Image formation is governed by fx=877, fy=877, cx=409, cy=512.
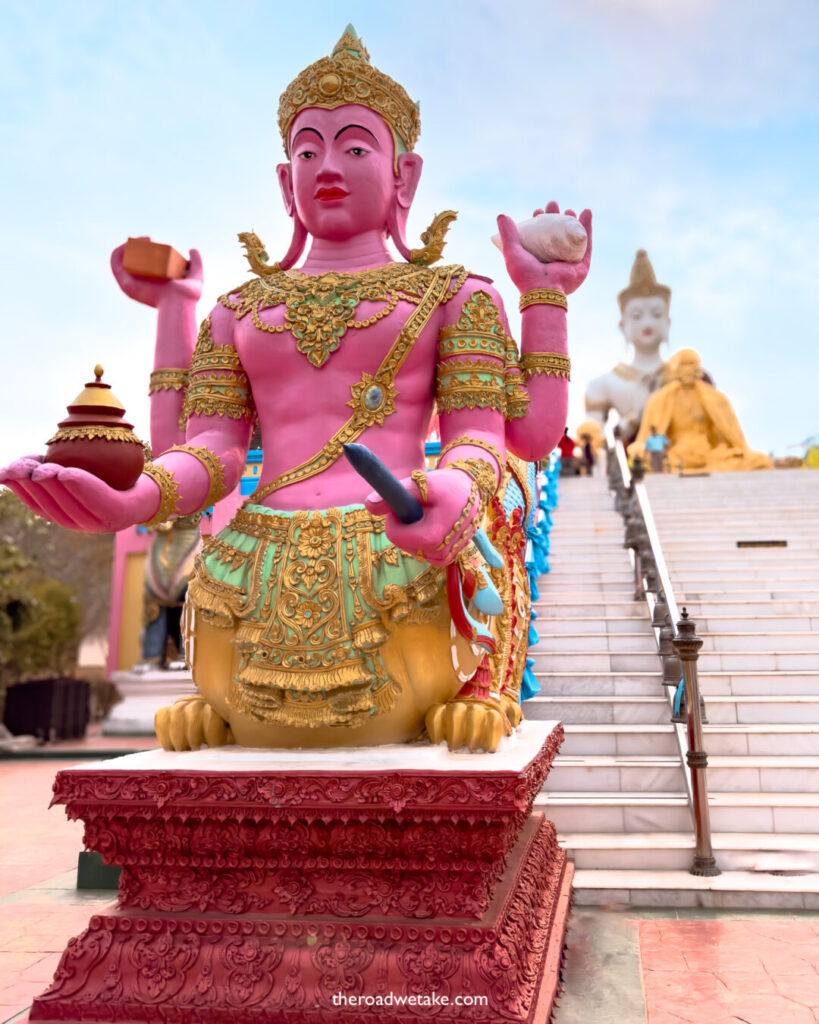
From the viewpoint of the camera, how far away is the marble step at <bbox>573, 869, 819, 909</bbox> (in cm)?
337

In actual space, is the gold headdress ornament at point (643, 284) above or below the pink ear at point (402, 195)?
above

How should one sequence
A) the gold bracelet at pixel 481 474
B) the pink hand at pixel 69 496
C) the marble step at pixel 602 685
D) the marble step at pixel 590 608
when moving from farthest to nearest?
the marble step at pixel 590 608
the marble step at pixel 602 685
the gold bracelet at pixel 481 474
the pink hand at pixel 69 496

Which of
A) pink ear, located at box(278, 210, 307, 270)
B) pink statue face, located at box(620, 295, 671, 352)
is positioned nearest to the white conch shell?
pink ear, located at box(278, 210, 307, 270)

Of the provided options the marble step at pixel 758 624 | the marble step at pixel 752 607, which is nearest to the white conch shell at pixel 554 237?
the marble step at pixel 758 624

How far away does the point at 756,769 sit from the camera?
4297 mm

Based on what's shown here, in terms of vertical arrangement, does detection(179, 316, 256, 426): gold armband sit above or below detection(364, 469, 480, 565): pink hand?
above

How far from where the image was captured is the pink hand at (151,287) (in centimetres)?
274

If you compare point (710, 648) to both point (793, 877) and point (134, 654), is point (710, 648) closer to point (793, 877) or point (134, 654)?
point (793, 877)

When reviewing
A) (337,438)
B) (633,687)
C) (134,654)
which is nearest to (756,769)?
(633,687)

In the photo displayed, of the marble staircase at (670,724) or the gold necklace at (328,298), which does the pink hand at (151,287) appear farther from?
the marble staircase at (670,724)

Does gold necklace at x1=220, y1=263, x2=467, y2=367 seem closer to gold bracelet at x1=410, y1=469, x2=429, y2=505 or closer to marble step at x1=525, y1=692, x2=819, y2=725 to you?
gold bracelet at x1=410, y1=469, x2=429, y2=505

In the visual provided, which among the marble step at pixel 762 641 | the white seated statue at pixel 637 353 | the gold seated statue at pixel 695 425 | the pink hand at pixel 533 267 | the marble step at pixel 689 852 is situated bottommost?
the marble step at pixel 689 852

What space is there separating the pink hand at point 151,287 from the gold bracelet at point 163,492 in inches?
29.4

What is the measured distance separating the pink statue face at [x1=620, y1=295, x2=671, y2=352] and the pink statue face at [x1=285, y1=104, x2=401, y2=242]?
2036 cm
